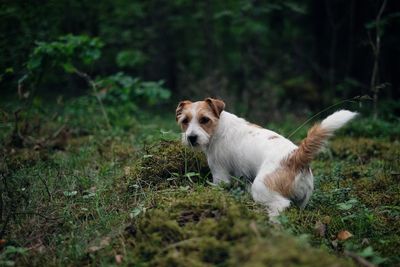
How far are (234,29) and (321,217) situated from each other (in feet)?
30.6

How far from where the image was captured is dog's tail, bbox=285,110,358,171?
4.05 meters

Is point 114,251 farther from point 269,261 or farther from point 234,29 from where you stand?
point 234,29

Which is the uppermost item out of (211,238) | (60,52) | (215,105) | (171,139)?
(60,52)

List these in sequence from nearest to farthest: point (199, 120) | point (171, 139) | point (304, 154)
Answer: point (304, 154) < point (199, 120) < point (171, 139)

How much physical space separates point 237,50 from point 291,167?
12053 millimetres

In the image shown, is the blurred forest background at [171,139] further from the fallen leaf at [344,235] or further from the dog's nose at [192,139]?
the dog's nose at [192,139]

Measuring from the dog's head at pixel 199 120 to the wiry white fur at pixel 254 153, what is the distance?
0.04ft

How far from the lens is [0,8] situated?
24.4 ft

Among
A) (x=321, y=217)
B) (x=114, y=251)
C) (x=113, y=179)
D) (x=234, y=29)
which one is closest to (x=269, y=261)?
(x=114, y=251)

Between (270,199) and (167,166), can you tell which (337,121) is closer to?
(270,199)

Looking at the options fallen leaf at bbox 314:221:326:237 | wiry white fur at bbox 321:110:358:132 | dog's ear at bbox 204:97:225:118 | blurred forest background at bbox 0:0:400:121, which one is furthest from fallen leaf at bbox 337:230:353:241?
blurred forest background at bbox 0:0:400:121

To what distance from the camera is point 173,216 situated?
3764 millimetres

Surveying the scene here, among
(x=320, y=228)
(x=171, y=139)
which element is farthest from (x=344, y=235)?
(x=171, y=139)

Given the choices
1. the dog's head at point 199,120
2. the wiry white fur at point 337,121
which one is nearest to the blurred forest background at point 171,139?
the dog's head at point 199,120
